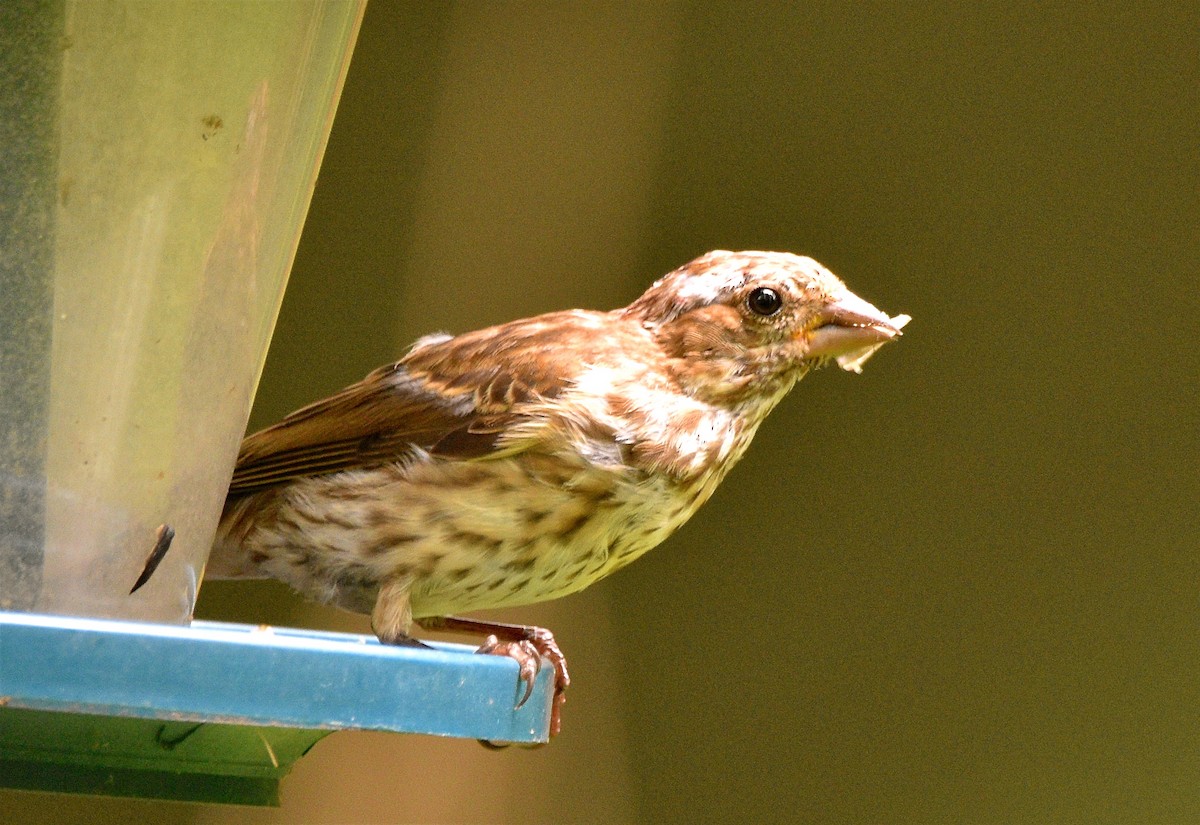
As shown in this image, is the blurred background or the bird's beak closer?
the bird's beak

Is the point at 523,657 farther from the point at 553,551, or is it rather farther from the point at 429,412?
the point at 429,412

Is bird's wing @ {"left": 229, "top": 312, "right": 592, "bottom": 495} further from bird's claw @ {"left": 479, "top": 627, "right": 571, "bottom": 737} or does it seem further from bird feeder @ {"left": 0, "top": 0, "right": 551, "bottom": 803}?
bird feeder @ {"left": 0, "top": 0, "right": 551, "bottom": 803}

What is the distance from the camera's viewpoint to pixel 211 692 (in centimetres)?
179

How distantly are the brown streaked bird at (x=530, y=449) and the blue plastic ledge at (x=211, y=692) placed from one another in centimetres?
64

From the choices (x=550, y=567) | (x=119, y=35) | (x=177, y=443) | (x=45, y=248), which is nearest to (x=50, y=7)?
(x=119, y=35)

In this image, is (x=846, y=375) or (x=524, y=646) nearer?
(x=524, y=646)

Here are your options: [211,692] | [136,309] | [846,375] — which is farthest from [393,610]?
[846,375]

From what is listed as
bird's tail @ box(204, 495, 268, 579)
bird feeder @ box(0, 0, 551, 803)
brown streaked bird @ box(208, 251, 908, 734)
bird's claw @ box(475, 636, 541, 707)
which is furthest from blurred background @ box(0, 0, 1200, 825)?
bird feeder @ box(0, 0, 551, 803)

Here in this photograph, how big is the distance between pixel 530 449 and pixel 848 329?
630 mm

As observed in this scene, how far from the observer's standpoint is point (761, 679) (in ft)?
18.6

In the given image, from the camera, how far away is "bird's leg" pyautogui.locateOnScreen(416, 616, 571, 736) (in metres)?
2.25

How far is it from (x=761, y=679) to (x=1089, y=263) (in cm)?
177

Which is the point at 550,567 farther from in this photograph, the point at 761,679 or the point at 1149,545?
the point at 1149,545

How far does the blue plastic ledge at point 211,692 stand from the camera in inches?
68.1
